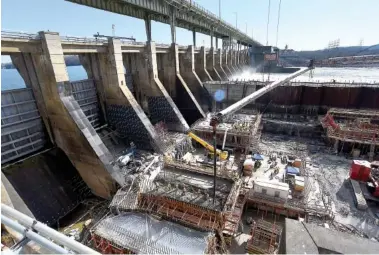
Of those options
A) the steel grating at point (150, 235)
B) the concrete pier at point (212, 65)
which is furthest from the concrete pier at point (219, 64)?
the steel grating at point (150, 235)

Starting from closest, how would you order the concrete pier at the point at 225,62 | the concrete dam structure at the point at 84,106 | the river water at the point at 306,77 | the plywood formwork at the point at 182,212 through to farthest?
the plywood formwork at the point at 182,212 → the concrete dam structure at the point at 84,106 → the river water at the point at 306,77 → the concrete pier at the point at 225,62

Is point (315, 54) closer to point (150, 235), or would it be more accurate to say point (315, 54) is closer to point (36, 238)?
point (150, 235)

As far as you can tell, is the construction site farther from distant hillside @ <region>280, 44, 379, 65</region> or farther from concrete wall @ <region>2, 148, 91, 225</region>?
distant hillside @ <region>280, 44, 379, 65</region>

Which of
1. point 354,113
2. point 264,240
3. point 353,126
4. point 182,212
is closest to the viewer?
point 264,240

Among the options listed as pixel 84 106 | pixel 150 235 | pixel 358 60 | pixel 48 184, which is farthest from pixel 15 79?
pixel 358 60

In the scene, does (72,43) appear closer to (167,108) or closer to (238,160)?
(167,108)

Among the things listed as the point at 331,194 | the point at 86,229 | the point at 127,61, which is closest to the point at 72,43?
the point at 127,61

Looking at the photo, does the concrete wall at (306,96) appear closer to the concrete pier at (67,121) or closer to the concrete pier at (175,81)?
the concrete pier at (175,81)

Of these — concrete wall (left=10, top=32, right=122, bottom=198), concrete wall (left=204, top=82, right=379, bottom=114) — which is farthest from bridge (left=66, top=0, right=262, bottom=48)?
concrete wall (left=204, top=82, right=379, bottom=114)
